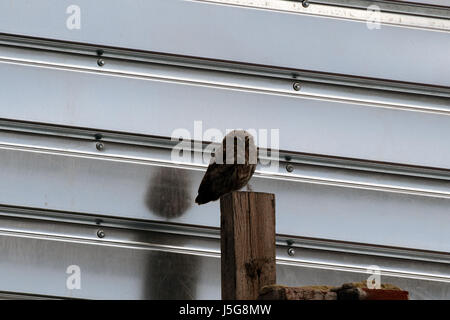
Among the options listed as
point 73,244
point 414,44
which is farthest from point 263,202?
point 414,44

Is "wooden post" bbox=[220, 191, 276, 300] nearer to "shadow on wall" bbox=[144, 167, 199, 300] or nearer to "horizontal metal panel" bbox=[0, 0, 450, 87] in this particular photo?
"shadow on wall" bbox=[144, 167, 199, 300]

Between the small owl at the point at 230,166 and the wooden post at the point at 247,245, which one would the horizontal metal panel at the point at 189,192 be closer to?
the small owl at the point at 230,166

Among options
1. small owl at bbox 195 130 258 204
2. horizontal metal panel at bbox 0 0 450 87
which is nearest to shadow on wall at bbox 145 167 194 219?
small owl at bbox 195 130 258 204

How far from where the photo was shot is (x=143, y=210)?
4035 millimetres

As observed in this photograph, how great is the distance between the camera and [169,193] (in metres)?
4.07

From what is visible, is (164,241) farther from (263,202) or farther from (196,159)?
(263,202)

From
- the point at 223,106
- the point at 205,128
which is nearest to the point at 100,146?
the point at 205,128

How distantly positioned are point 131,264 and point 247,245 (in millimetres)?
931

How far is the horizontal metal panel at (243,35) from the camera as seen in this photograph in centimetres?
405

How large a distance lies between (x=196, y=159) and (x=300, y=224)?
1.94ft

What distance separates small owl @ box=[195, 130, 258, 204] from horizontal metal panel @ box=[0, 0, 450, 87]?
0.57 m

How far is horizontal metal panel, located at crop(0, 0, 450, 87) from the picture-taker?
4.05 m

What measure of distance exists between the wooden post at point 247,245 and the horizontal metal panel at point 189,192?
769 millimetres

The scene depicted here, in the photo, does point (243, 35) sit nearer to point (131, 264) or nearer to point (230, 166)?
point (230, 166)
